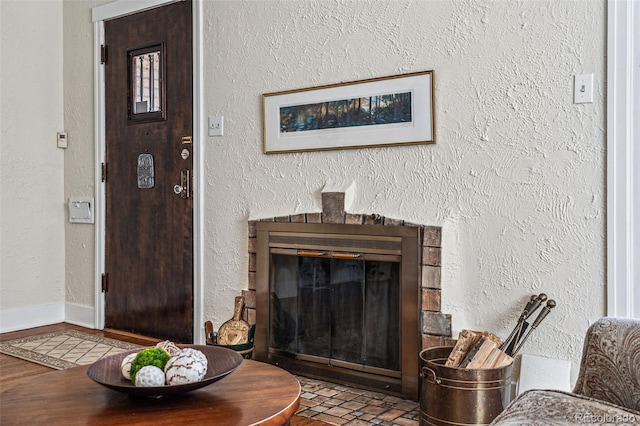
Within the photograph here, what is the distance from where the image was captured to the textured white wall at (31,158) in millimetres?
4152

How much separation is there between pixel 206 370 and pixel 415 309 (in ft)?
4.43

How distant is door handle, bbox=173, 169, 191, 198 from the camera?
3.64 metres

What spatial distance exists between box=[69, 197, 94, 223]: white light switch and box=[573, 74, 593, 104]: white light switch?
3319 millimetres

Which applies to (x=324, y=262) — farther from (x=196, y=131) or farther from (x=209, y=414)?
(x=209, y=414)

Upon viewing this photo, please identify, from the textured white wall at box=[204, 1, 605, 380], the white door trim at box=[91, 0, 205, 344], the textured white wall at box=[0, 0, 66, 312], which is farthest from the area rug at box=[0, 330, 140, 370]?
the textured white wall at box=[204, 1, 605, 380]

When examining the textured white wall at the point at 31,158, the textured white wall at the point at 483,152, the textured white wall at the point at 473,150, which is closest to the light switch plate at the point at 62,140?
the textured white wall at the point at 31,158

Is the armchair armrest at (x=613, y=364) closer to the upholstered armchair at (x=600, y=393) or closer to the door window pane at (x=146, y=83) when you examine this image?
the upholstered armchair at (x=600, y=393)

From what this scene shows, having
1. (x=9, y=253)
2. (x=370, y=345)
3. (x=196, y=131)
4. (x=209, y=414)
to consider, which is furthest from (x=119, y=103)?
(x=209, y=414)

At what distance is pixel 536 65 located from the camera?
244 cm

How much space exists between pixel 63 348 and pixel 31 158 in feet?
4.94

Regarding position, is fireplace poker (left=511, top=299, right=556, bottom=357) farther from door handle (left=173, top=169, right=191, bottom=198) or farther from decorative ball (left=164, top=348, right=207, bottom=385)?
door handle (left=173, top=169, right=191, bottom=198)

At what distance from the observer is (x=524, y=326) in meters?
2.36

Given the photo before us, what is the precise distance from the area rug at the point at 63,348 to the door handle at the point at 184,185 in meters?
1.00

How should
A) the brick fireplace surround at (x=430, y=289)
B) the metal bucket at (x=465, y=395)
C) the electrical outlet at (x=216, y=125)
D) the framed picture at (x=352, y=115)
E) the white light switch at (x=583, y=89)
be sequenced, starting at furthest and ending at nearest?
1. the electrical outlet at (x=216, y=125)
2. the framed picture at (x=352, y=115)
3. the brick fireplace surround at (x=430, y=289)
4. the white light switch at (x=583, y=89)
5. the metal bucket at (x=465, y=395)
